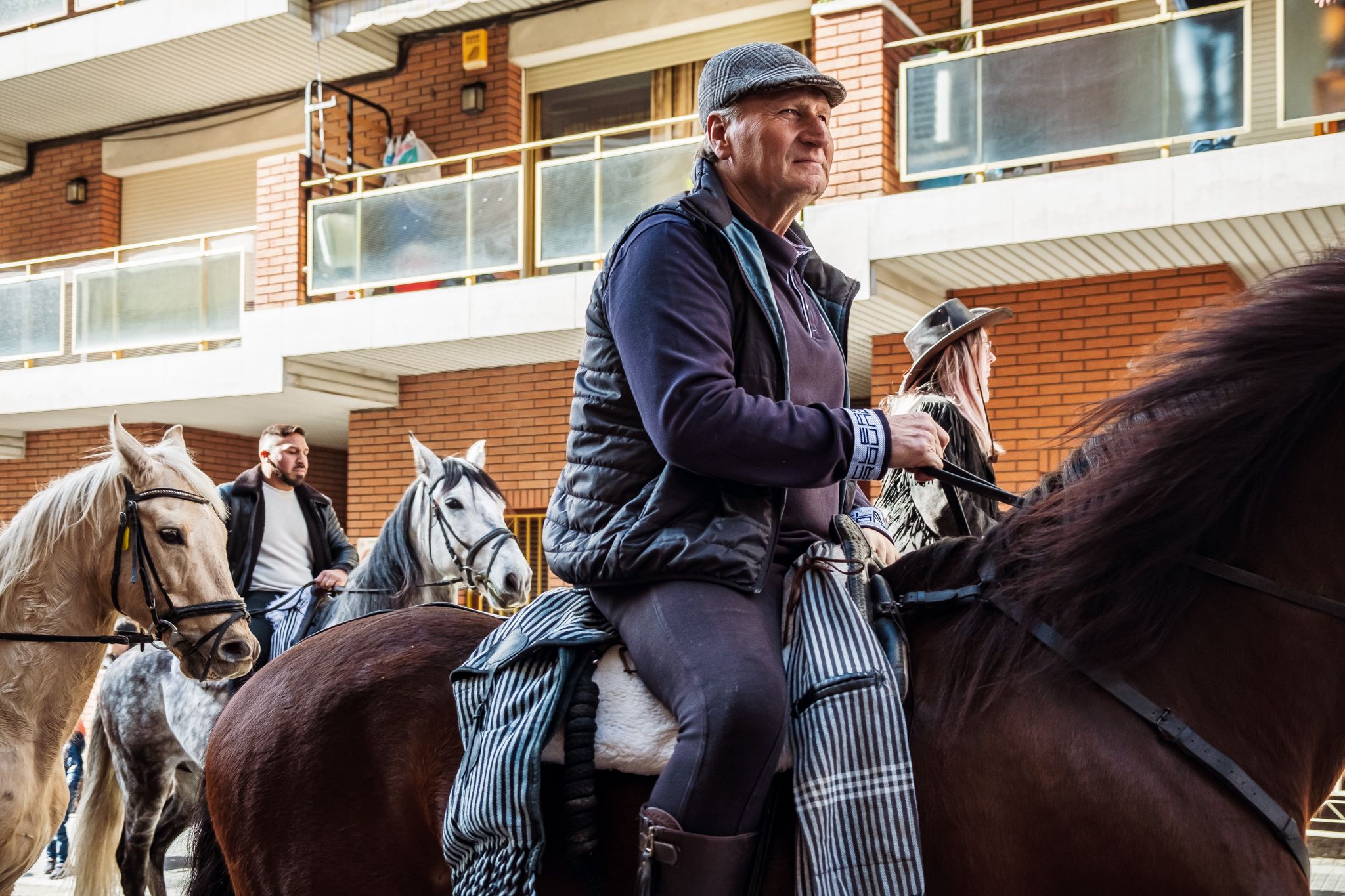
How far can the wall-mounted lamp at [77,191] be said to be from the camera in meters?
17.4

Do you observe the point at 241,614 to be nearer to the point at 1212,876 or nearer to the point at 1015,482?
the point at 1212,876

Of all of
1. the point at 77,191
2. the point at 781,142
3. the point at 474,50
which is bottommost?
the point at 781,142

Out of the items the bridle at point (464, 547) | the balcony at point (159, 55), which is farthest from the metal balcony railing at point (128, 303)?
the bridle at point (464, 547)

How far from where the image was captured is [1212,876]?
Result: 204 centimetres

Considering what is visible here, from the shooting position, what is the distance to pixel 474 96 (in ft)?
47.5

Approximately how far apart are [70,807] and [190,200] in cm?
1015

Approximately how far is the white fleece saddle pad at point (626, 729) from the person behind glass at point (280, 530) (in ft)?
15.5

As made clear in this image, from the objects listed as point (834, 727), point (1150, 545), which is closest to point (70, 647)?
point (834, 727)

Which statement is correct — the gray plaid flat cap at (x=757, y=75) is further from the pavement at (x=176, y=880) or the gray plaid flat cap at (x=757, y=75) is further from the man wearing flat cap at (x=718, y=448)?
the pavement at (x=176, y=880)

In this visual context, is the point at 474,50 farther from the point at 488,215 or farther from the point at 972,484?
the point at 972,484

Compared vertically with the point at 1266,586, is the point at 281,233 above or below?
above

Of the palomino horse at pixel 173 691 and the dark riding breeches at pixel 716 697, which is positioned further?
the palomino horse at pixel 173 691

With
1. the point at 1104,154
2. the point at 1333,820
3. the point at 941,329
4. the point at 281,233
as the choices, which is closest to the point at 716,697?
the point at 941,329

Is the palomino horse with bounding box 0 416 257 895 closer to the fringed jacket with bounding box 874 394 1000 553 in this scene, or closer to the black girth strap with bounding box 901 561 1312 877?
the fringed jacket with bounding box 874 394 1000 553
